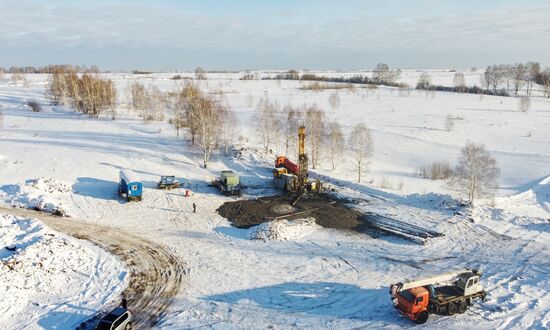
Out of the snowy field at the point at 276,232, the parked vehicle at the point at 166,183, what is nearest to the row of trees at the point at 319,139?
the snowy field at the point at 276,232

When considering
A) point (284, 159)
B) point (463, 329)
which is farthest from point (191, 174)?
point (463, 329)

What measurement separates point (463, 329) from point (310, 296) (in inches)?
260

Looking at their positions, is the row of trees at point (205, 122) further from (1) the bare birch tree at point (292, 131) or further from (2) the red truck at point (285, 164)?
Result: (2) the red truck at point (285, 164)

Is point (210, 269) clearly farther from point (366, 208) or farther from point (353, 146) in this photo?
point (353, 146)

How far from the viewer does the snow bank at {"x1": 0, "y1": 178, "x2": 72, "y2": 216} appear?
30562 millimetres

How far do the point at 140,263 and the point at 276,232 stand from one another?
835cm

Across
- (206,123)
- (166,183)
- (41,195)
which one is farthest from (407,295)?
(206,123)

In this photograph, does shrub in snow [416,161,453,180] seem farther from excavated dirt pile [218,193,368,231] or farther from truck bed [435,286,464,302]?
truck bed [435,286,464,302]

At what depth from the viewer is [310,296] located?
1983cm

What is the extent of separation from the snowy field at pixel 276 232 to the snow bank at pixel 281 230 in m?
0.11

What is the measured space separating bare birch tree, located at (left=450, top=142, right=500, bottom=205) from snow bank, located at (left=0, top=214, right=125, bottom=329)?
25793 millimetres

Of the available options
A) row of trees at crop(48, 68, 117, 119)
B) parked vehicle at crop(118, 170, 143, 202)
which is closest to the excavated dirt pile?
parked vehicle at crop(118, 170, 143, 202)

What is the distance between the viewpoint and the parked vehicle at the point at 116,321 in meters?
15.9

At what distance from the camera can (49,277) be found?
67.2ft
